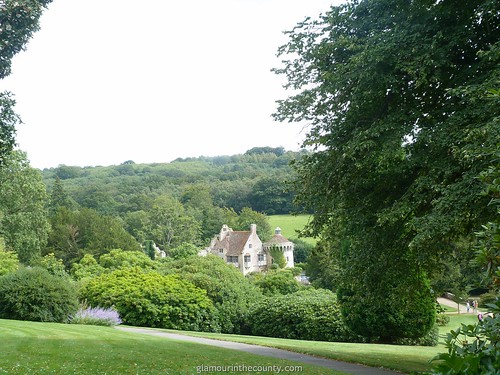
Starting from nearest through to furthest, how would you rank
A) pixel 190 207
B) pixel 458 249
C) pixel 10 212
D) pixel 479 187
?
pixel 479 187, pixel 458 249, pixel 10 212, pixel 190 207

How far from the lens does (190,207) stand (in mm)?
85125

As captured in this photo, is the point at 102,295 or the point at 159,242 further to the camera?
the point at 159,242

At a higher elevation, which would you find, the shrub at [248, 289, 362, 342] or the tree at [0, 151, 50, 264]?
the tree at [0, 151, 50, 264]

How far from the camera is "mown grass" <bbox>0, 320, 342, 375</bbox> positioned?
10219 mm

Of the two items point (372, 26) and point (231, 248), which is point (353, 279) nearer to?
point (372, 26)

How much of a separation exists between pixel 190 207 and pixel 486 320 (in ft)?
272

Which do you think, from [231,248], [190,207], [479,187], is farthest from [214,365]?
[190,207]

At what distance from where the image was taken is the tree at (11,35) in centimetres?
1063

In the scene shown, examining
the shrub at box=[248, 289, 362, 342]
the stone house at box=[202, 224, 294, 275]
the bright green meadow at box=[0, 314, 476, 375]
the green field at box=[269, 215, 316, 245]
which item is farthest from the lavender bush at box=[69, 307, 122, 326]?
the green field at box=[269, 215, 316, 245]

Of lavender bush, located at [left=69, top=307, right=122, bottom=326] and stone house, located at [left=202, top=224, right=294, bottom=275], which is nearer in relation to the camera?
lavender bush, located at [left=69, top=307, right=122, bottom=326]

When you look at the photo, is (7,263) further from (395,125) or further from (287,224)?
(287,224)

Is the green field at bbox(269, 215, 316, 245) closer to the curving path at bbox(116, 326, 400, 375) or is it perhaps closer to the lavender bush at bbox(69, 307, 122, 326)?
the lavender bush at bbox(69, 307, 122, 326)

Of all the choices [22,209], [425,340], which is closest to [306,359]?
[425,340]

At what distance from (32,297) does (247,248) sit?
5439 cm
